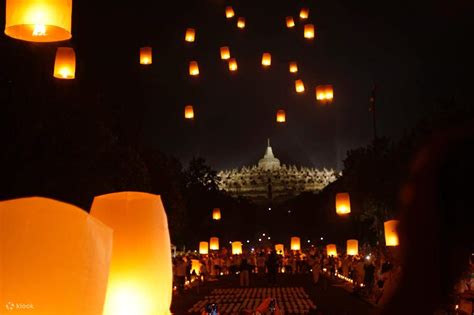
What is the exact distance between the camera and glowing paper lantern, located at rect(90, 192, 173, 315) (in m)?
5.28

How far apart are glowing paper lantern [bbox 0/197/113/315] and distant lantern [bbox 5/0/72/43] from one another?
280 centimetres

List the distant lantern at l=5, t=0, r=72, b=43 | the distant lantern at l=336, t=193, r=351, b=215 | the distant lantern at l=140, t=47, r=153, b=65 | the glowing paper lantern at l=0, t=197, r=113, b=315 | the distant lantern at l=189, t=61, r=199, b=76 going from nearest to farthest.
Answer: the glowing paper lantern at l=0, t=197, r=113, b=315
the distant lantern at l=5, t=0, r=72, b=43
the distant lantern at l=140, t=47, r=153, b=65
the distant lantern at l=189, t=61, r=199, b=76
the distant lantern at l=336, t=193, r=351, b=215

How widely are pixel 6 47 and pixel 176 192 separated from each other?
22.4m

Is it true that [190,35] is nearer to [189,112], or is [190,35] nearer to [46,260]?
[189,112]

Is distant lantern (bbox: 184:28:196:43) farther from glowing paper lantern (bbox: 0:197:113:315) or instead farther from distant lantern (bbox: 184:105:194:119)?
glowing paper lantern (bbox: 0:197:113:315)

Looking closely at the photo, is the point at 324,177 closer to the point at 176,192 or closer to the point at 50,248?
the point at 176,192

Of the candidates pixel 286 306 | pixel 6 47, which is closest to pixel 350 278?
pixel 286 306

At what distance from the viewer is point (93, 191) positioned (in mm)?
20000

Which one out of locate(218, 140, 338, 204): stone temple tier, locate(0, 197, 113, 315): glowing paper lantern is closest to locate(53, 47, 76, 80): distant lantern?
locate(0, 197, 113, 315): glowing paper lantern

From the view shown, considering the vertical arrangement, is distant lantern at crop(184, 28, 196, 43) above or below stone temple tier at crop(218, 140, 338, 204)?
below

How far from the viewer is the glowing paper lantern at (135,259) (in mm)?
5281

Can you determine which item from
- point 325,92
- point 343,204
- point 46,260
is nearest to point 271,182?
point 343,204

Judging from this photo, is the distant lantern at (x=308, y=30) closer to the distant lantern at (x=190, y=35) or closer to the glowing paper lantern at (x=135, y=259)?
the distant lantern at (x=190, y=35)

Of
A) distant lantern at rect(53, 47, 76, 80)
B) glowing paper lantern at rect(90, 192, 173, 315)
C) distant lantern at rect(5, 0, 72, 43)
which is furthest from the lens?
distant lantern at rect(53, 47, 76, 80)
